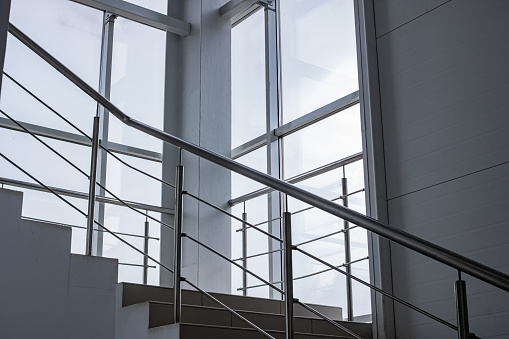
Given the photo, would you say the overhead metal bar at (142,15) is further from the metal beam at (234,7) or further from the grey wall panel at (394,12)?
the grey wall panel at (394,12)

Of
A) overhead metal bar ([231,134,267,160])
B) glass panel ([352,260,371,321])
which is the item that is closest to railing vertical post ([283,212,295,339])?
glass panel ([352,260,371,321])

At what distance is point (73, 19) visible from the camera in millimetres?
4367

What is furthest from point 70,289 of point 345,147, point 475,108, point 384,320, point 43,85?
point 43,85

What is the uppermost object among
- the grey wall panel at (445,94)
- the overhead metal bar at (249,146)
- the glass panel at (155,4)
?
the glass panel at (155,4)

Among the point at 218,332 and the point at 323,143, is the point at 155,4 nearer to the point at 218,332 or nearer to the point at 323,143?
the point at 323,143

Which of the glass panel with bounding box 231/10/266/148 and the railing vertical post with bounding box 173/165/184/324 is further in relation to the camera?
the glass panel with bounding box 231/10/266/148

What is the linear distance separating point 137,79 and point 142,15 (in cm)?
41

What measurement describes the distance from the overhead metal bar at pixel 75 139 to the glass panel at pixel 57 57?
37 mm

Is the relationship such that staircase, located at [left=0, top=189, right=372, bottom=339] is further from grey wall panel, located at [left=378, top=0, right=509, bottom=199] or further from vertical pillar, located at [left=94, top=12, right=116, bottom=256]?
vertical pillar, located at [left=94, top=12, right=116, bottom=256]

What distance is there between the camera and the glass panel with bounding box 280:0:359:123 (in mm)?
3859

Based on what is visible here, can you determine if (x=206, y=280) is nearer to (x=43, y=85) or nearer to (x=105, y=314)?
(x=43, y=85)

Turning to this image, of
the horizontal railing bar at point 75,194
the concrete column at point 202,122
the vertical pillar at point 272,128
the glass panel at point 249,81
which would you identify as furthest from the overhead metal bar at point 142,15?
the horizontal railing bar at point 75,194

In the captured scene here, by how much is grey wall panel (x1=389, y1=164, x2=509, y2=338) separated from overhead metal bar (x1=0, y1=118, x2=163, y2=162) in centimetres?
210

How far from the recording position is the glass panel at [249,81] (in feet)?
14.6
